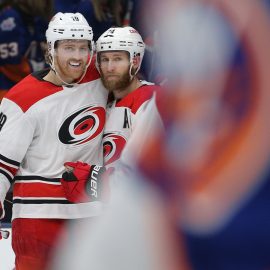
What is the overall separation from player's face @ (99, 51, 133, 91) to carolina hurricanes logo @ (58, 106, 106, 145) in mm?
84

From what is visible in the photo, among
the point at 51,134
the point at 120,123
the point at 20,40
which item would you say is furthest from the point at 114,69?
the point at 20,40

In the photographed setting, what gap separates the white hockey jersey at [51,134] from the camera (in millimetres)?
2594

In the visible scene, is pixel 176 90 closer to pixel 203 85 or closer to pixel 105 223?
pixel 203 85

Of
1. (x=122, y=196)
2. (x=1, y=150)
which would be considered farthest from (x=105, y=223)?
(x=1, y=150)

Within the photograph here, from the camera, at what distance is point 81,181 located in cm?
238

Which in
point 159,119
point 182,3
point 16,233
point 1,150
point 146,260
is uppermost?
point 182,3

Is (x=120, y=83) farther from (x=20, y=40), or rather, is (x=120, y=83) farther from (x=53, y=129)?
(x=20, y=40)

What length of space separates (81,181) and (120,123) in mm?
258

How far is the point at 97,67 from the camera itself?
2656 millimetres

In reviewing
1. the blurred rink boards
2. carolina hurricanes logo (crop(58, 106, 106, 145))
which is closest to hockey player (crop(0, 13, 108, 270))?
carolina hurricanes logo (crop(58, 106, 106, 145))

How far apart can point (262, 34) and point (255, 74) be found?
0.04m

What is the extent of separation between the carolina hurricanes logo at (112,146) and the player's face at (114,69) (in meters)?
0.15

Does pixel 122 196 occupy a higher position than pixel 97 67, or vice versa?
pixel 122 196

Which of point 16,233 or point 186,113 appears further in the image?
point 16,233
